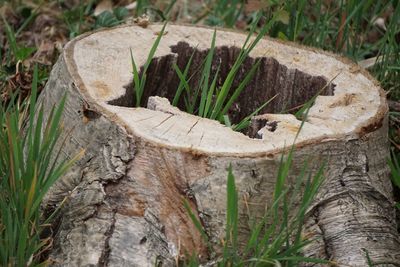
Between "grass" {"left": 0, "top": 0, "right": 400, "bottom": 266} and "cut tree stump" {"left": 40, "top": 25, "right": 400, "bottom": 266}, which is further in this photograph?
"cut tree stump" {"left": 40, "top": 25, "right": 400, "bottom": 266}

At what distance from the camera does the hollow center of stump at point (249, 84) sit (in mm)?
2828

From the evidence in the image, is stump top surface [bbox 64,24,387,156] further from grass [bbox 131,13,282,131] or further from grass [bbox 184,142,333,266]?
grass [bbox 184,142,333,266]

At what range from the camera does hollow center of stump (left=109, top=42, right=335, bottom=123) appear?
283 cm

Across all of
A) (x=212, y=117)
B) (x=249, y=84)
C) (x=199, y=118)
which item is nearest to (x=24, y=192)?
(x=199, y=118)

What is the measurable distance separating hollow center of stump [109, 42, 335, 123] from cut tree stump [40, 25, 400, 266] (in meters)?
0.21

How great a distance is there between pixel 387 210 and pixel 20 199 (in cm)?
105

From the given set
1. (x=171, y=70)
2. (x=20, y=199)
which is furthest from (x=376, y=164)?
(x=20, y=199)

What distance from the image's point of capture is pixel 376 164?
8.12ft

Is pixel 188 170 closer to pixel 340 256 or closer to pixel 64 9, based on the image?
pixel 340 256

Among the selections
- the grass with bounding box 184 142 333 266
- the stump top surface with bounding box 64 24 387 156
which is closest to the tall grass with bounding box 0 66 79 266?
the stump top surface with bounding box 64 24 387 156

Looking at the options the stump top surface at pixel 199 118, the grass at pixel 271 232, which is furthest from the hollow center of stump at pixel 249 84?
the grass at pixel 271 232

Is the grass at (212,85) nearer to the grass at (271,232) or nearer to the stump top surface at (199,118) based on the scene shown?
the stump top surface at (199,118)

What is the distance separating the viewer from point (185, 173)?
2227 mm

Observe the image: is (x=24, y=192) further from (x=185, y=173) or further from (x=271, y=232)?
(x=271, y=232)
